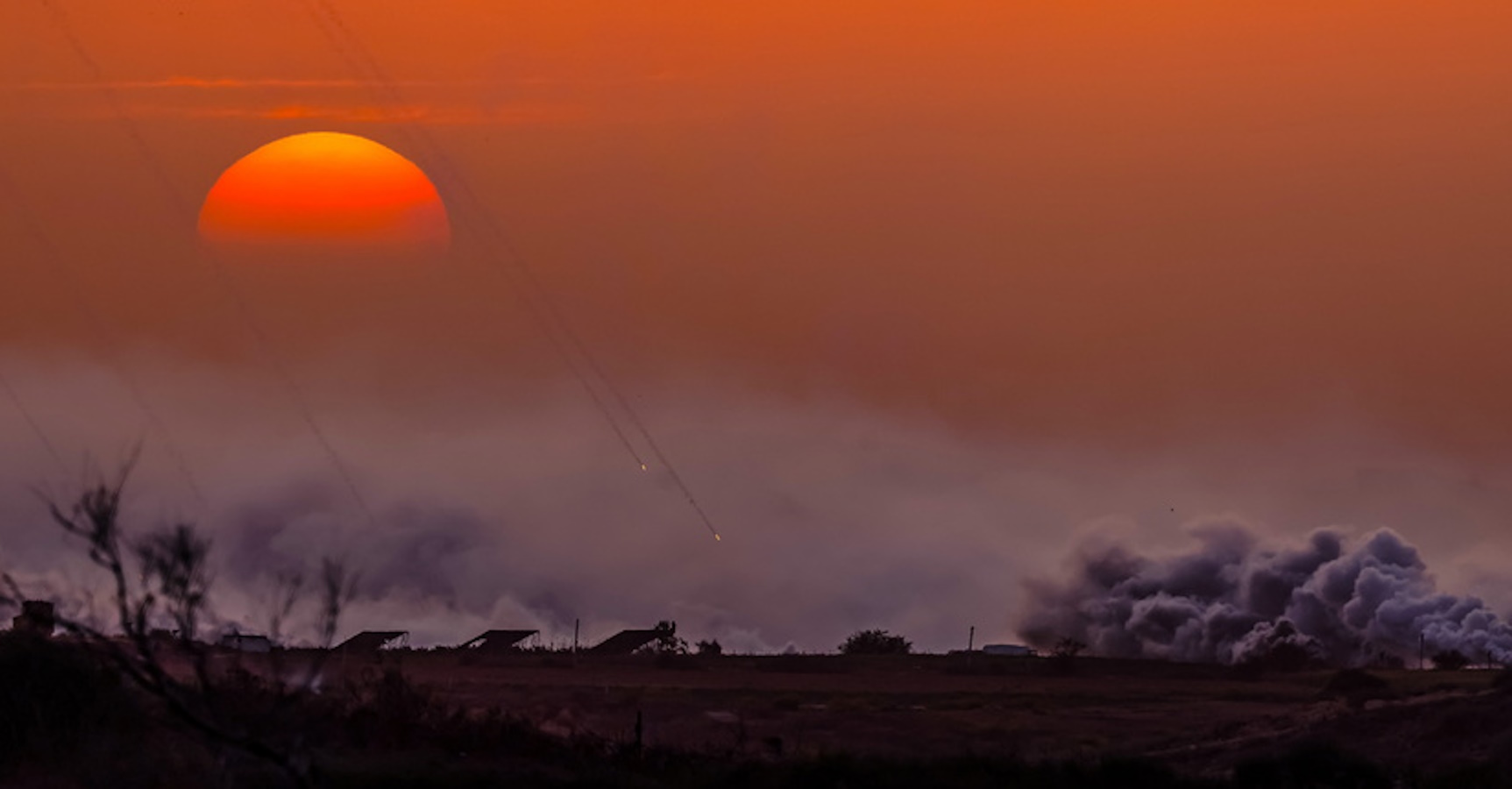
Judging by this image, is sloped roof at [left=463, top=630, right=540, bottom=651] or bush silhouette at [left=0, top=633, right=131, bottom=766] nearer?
bush silhouette at [left=0, top=633, right=131, bottom=766]

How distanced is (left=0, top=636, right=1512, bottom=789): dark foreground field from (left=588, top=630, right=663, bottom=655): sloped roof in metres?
17.8

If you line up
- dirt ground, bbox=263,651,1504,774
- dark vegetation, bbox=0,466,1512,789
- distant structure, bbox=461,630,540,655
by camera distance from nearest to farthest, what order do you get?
1. dark vegetation, bbox=0,466,1512,789
2. dirt ground, bbox=263,651,1504,774
3. distant structure, bbox=461,630,540,655

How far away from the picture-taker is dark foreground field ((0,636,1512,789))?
61844 millimetres

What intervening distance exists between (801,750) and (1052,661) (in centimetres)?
5776

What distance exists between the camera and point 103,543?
28.6 meters

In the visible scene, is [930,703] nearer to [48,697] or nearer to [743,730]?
[743,730]

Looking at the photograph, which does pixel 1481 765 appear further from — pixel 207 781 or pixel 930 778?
pixel 207 781

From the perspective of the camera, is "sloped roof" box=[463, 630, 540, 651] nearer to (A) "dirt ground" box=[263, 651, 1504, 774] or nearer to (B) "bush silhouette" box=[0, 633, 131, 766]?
(A) "dirt ground" box=[263, 651, 1504, 774]

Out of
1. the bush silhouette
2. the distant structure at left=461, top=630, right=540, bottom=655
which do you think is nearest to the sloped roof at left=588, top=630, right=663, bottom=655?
the distant structure at left=461, top=630, right=540, bottom=655

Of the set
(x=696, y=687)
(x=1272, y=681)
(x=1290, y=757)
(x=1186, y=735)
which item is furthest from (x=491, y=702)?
(x=1272, y=681)

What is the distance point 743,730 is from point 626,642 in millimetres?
63640

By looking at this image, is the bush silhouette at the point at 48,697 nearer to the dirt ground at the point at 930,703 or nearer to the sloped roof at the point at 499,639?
the dirt ground at the point at 930,703

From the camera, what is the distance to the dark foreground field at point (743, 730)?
61.8 m

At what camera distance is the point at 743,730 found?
3039 inches
